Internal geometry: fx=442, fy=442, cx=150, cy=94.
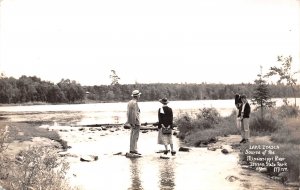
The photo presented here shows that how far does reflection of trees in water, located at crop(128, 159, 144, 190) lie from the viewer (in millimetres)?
9266

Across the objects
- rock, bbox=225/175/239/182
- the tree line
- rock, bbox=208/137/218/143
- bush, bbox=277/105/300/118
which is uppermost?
the tree line

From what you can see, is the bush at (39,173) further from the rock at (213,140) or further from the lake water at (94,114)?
the lake water at (94,114)

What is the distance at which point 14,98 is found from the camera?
2083 inches

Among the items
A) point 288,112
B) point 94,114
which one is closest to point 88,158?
point 288,112

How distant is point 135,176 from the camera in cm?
1041

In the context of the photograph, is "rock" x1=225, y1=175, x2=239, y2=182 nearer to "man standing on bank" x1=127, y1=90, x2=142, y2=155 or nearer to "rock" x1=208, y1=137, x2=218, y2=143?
"man standing on bank" x1=127, y1=90, x2=142, y2=155

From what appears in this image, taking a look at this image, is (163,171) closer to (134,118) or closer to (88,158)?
(134,118)

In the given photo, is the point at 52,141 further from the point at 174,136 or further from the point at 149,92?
the point at 149,92

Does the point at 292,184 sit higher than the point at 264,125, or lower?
lower

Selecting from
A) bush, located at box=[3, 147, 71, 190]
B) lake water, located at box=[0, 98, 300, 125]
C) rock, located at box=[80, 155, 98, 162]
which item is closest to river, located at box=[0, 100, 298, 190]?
rock, located at box=[80, 155, 98, 162]

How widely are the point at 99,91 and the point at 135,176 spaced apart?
131ft

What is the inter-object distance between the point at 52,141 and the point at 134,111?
240 inches

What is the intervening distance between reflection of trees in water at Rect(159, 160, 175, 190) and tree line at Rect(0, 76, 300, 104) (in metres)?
22.9

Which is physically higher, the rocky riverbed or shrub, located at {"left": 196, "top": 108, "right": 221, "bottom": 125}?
shrub, located at {"left": 196, "top": 108, "right": 221, "bottom": 125}
